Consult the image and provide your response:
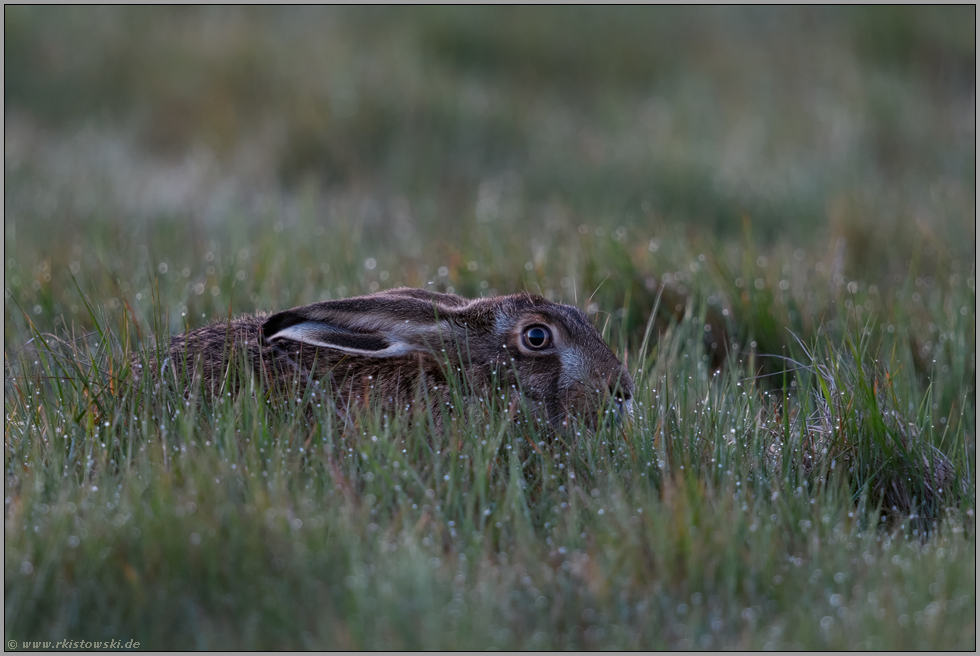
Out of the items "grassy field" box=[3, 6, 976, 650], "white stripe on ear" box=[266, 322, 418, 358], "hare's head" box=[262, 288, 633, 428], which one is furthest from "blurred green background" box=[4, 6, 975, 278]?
"white stripe on ear" box=[266, 322, 418, 358]

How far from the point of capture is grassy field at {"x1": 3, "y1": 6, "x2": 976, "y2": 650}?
105 inches

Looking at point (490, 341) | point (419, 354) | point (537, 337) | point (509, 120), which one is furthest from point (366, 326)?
point (509, 120)

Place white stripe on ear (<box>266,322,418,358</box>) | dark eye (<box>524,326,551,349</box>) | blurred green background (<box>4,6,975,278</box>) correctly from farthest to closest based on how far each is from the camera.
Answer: blurred green background (<box>4,6,975,278</box>)
dark eye (<box>524,326,551,349</box>)
white stripe on ear (<box>266,322,418,358</box>)

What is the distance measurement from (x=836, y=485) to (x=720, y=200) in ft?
17.3

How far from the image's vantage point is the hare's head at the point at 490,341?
3.86m

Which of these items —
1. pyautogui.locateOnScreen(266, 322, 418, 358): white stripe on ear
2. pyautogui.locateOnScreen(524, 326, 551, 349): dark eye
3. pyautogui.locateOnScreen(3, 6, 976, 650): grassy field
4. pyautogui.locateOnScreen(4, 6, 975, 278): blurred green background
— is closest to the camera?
pyautogui.locateOnScreen(3, 6, 976, 650): grassy field

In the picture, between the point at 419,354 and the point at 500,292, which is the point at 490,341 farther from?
the point at 500,292

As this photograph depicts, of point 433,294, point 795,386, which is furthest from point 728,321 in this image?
point 433,294

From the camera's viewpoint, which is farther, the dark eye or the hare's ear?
the dark eye

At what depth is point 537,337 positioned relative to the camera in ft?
13.4

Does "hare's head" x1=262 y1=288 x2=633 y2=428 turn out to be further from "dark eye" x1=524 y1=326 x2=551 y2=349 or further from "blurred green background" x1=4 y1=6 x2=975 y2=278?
"blurred green background" x1=4 y1=6 x2=975 y2=278

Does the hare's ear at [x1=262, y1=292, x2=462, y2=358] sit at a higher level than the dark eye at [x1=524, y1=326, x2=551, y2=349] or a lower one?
higher

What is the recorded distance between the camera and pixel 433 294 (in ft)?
13.8

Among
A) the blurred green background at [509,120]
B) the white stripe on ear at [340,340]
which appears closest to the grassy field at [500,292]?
the blurred green background at [509,120]
